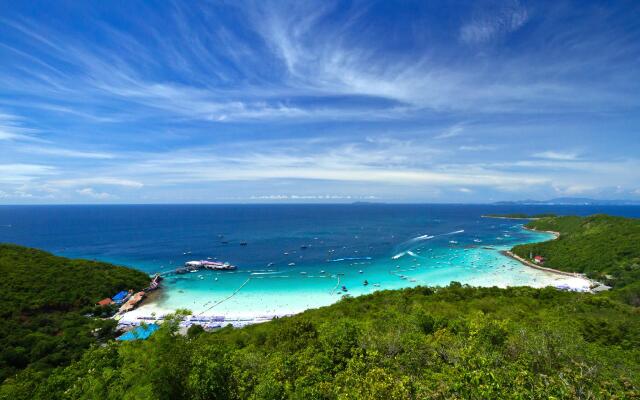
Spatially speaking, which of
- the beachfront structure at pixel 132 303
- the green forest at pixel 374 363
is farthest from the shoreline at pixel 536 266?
the beachfront structure at pixel 132 303

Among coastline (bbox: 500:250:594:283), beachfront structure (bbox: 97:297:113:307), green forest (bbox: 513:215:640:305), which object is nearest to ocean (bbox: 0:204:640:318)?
coastline (bbox: 500:250:594:283)

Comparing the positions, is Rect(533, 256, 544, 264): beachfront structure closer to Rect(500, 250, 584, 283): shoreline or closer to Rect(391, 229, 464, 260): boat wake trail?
Rect(500, 250, 584, 283): shoreline

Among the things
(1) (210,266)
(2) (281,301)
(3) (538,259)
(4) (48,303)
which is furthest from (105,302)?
(3) (538,259)

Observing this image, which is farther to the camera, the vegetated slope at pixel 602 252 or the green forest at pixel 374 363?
the vegetated slope at pixel 602 252

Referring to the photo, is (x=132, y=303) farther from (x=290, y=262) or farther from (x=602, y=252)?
(x=602, y=252)

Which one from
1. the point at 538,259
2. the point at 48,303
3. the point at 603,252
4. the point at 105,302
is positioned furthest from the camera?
the point at 538,259

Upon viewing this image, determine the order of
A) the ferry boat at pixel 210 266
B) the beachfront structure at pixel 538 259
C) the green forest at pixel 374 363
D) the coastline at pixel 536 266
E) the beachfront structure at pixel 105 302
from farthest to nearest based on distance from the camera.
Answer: the beachfront structure at pixel 538 259 → the ferry boat at pixel 210 266 → the coastline at pixel 536 266 → the beachfront structure at pixel 105 302 → the green forest at pixel 374 363

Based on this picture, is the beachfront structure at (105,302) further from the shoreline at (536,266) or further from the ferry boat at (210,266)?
the shoreline at (536,266)
